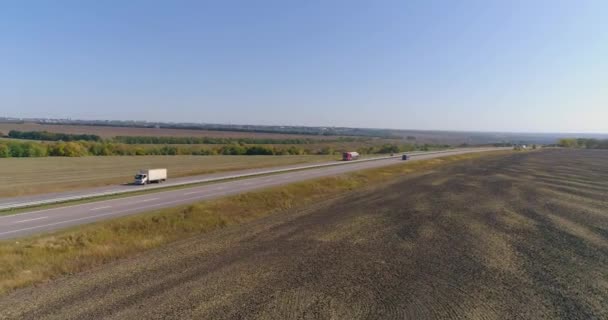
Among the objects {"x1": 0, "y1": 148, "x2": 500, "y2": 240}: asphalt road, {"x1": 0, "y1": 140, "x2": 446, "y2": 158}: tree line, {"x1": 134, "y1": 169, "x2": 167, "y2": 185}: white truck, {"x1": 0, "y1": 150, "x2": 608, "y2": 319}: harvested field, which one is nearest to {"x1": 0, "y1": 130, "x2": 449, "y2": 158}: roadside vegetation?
{"x1": 0, "y1": 140, "x2": 446, "y2": 158}: tree line

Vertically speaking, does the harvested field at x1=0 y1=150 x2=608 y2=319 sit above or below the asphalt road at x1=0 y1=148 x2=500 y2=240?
above

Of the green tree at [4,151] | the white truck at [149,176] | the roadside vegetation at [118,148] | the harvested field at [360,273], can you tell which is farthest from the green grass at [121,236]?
the roadside vegetation at [118,148]

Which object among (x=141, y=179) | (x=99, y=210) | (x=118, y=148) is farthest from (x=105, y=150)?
(x=99, y=210)

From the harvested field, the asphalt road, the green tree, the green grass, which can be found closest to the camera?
the harvested field

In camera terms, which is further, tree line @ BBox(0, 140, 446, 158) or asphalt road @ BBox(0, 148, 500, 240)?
tree line @ BBox(0, 140, 446, 158)

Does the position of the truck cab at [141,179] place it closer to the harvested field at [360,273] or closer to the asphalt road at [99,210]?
the asphalt road at [99,210]

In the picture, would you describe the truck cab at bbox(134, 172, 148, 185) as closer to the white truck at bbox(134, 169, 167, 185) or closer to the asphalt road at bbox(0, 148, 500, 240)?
the white truck at bbox(134, 169, 167, 185)

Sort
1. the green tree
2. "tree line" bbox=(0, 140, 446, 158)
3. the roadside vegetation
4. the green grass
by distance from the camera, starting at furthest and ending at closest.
A: the roadside vegetation, "tree line" bbox=(0, 140, 446, 158), the green tree, the green grass
